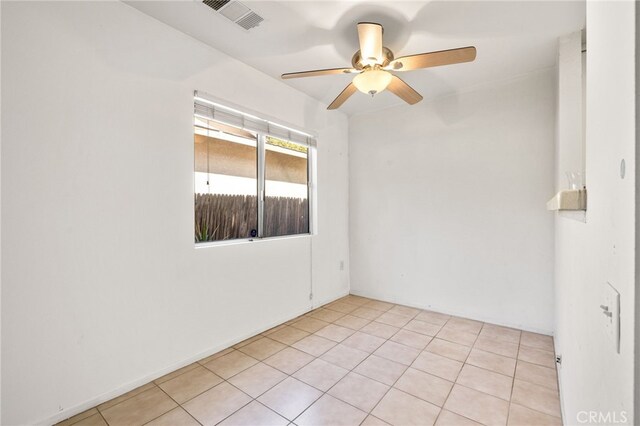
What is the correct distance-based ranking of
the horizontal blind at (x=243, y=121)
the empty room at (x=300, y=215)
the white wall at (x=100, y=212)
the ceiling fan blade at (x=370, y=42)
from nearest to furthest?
the empty room at (x=300, y=215) → the white wall at (x=100, y=212) → the ceiling fan blade at (x=370, y=42) → the horizontal blind at (x=243, y=121)

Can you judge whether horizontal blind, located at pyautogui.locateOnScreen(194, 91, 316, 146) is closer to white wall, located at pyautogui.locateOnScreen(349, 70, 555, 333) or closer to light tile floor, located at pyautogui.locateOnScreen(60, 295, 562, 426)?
white wall, located at pyautogui.locateOnScreen(349, 70, 555, 333)

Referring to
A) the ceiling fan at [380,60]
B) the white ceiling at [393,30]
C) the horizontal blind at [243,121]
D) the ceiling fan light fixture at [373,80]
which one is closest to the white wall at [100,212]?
the horizontal blind at [243,121]

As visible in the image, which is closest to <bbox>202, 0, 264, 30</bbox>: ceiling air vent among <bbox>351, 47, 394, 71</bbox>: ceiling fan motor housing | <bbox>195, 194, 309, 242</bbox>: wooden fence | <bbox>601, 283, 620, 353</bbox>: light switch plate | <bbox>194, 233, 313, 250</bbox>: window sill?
<bbox>351, 47, 394, 71</bbox>: ceiling fan motor housing

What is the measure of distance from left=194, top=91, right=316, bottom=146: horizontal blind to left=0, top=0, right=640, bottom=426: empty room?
21mm

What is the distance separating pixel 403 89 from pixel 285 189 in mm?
1701

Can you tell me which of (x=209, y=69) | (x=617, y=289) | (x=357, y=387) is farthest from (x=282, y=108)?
(x=617, y=289)

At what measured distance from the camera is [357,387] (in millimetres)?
1988

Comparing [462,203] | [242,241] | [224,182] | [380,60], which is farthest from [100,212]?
[462,203]

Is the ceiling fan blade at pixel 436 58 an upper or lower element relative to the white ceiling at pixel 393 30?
lower

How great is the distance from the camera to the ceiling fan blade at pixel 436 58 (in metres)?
1.81

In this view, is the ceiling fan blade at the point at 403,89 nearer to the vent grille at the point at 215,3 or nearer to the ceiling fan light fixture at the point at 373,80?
the ceiling fan light fixture at the point at 373,80

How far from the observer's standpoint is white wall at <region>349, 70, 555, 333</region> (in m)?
2.86

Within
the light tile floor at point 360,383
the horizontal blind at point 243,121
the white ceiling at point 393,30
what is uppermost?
the white ceiling at point 393,30

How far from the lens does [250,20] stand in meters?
2.10
